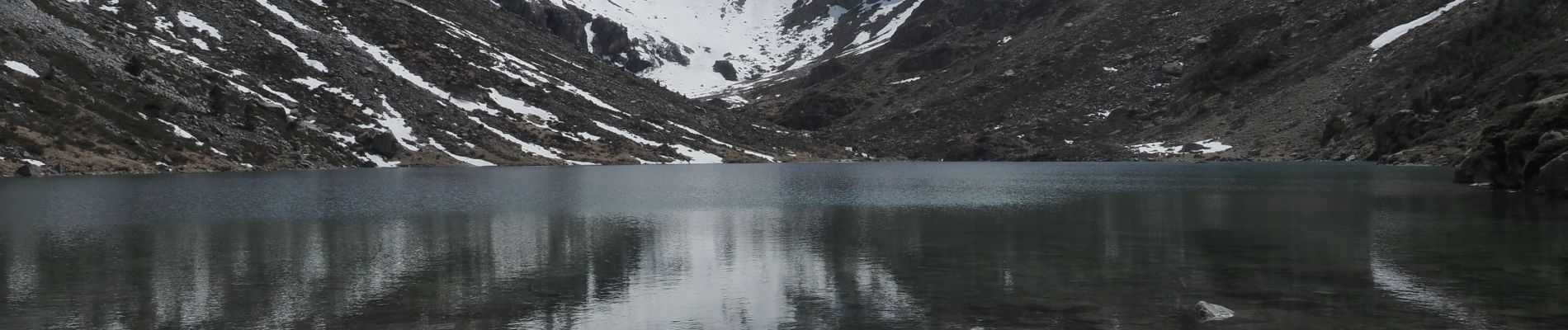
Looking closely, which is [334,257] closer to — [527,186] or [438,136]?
[527,186]

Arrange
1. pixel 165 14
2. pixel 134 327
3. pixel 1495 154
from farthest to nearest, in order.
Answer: pixel 165 14 → pixel 1495 154 → pixel 134 327

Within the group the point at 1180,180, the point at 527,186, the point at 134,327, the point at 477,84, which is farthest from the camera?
the point at 477,84

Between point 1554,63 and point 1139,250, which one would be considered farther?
point 1554,63

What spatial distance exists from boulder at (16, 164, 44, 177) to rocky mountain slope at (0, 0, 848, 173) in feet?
0.68

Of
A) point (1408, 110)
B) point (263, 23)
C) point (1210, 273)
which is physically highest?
point (263, 23)

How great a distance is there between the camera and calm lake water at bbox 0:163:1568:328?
25188 millimetres

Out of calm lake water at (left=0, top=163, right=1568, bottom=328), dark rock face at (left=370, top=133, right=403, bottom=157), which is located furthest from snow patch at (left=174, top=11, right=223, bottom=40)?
calm lake water at (left=0, top=163, right=1568, bottom=328)

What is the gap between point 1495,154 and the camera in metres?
74.7

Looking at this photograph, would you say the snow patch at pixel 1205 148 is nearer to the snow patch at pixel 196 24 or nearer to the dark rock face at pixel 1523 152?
the dark rock face at pixel 1523 152

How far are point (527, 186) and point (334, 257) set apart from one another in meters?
56.2

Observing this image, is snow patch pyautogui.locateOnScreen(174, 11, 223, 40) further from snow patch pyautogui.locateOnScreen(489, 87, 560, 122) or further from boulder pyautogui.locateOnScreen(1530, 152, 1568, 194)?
boulder pyautogui.locateOnScreen(1530, 152, 1568, 194)

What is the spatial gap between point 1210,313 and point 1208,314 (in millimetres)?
42

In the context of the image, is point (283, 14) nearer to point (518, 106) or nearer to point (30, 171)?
point (518, 106)

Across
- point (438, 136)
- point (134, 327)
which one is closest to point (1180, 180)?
point (134, 327)
